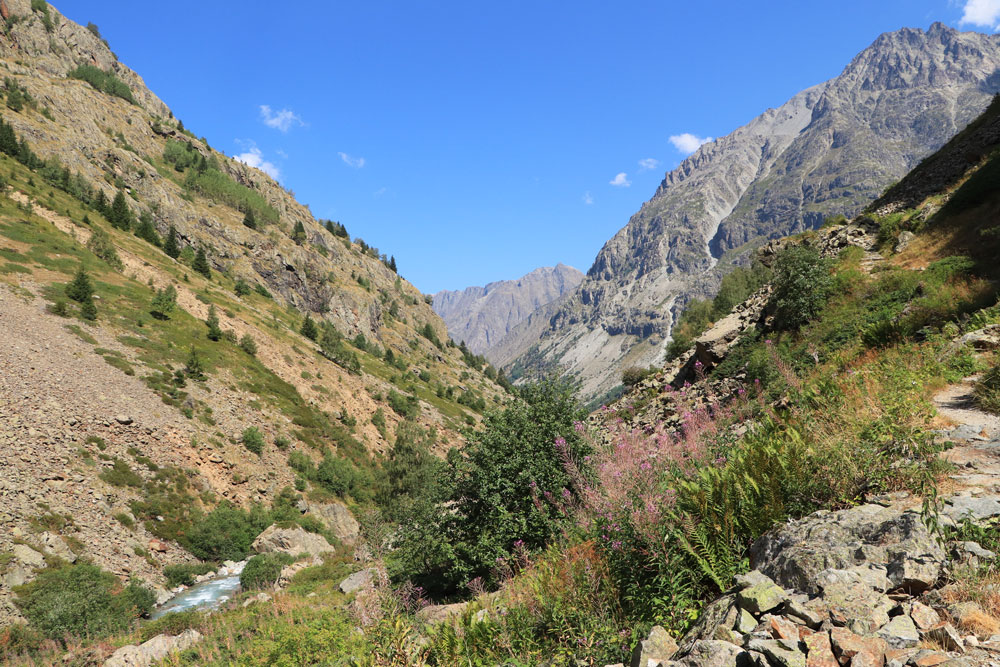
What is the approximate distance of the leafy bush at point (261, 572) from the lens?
2791cm

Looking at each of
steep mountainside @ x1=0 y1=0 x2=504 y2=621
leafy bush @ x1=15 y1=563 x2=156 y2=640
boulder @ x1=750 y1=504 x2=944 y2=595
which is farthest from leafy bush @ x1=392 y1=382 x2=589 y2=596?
steep mountainside @ x1=0 y1=0 x2=504 y2=621

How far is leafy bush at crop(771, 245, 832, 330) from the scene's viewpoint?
64.6ft

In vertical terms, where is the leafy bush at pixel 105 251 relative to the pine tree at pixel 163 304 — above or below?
above

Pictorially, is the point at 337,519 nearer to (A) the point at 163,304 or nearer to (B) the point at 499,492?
(A) the point at 163,304

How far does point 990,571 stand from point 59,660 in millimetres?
24772

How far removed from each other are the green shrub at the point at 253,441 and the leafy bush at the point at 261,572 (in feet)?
53.5

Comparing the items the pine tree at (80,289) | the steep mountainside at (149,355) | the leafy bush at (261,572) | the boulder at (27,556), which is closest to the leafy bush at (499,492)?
the leafy bush at (261,572)

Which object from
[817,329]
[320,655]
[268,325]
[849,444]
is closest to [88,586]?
[320,655]

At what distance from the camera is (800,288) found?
65.7 feet

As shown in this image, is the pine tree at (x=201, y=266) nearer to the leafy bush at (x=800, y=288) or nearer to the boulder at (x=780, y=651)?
the leafy bush at (x=800, y=288)

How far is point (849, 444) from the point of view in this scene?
6.28 metres

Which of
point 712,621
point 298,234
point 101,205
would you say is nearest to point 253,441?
point 712,621

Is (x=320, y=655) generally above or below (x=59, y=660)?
below

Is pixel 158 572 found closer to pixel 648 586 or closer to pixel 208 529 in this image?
pixel 208 529
